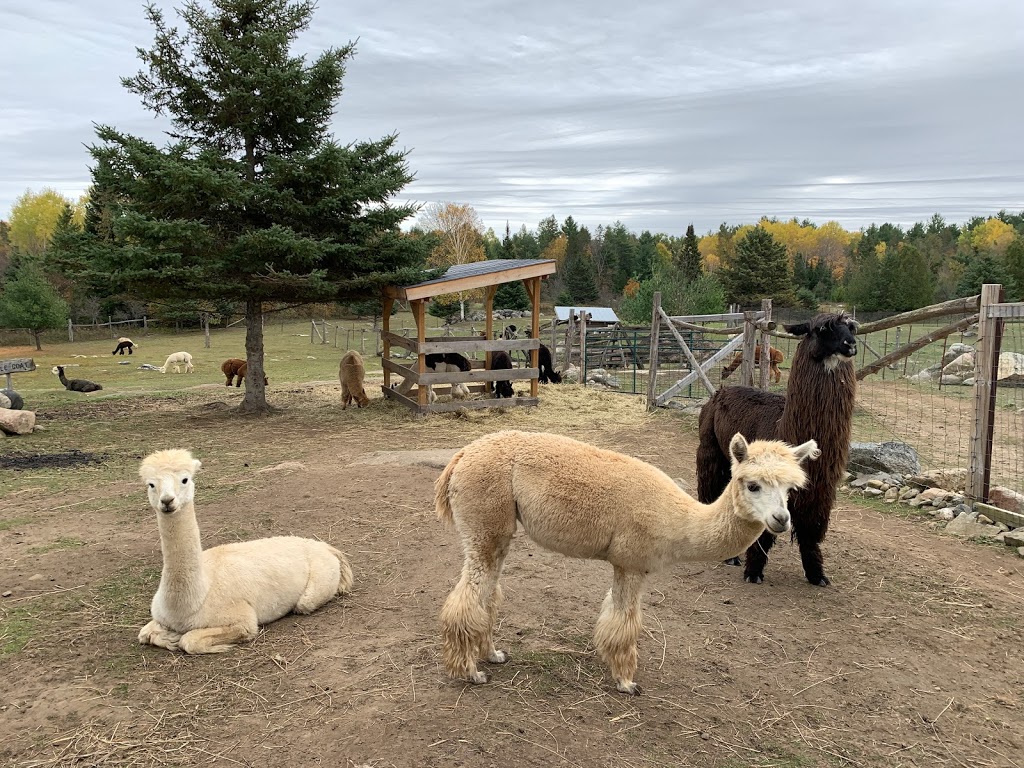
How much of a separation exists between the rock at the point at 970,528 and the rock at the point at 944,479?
987 millimetres

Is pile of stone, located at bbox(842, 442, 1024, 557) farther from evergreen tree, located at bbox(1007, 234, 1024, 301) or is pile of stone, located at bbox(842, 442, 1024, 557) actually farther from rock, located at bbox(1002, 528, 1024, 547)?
evergreen tree, located at bbox(1007, 234, 1024, 301)

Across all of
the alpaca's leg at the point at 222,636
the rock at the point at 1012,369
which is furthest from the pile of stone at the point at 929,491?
the rock at the point at 1012,369

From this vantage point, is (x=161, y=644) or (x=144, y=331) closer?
(x=161, y=644)

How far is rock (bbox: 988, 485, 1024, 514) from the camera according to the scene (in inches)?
250

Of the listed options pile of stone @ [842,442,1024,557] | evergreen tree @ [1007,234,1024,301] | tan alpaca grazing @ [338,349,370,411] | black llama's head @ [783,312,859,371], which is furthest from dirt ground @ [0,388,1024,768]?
evergreen tree @ [1007,234,1024,301]

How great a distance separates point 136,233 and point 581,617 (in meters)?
10.4

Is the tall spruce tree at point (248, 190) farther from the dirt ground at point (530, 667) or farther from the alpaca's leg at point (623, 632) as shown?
the alpaca's leg at point (623, 632)

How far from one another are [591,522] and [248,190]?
1040cm

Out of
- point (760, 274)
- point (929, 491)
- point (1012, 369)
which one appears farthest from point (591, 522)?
point (760, 274)

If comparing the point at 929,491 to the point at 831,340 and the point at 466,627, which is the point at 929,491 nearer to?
the point at 831,340

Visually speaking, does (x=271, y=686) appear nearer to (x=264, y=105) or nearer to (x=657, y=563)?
(x=657, y=563)

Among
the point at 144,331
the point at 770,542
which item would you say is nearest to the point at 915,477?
the point at 770,542

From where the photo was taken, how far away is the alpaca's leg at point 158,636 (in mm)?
3992

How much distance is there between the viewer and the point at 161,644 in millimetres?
3998
